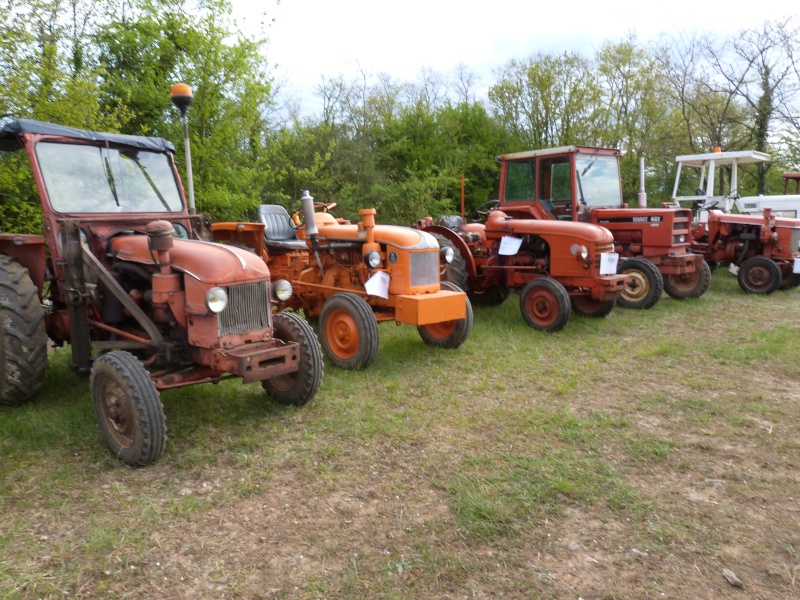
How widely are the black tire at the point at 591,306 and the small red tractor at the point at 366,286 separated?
214cm

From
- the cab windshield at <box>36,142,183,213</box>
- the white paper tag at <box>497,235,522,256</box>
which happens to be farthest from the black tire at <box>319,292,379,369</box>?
the white paper tag at <box>497,235,522,256</box>

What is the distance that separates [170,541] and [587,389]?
3258 mm

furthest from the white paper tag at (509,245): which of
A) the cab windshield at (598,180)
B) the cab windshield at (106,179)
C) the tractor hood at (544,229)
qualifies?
the cab windshield at (106,179)

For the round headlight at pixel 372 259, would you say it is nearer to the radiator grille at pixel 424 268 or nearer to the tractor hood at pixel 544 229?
the radiator grille at pixel 424 268

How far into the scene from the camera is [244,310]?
151 inches

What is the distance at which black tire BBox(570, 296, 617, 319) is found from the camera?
719 cm

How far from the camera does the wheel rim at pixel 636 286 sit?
805 centimetres

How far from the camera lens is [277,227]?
7465mm

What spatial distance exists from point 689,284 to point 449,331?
4727mm

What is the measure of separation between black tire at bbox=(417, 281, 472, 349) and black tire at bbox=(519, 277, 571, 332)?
1227 mm

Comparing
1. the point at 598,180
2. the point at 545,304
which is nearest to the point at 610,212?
the point at 598,180

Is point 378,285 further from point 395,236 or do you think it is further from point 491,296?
point 491,296

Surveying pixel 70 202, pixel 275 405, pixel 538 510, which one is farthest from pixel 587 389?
pixel 70 202

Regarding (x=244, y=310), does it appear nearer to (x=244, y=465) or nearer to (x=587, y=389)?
(x=244, y=465)
